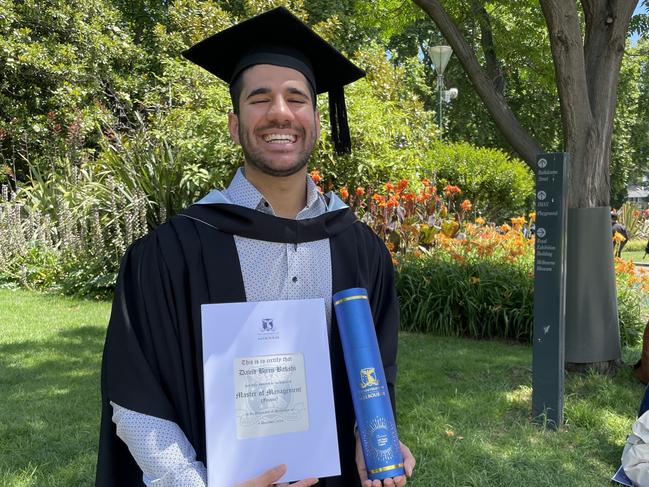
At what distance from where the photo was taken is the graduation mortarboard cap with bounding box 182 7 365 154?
5.58ft

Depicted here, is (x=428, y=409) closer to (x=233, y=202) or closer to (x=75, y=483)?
(x=75, y=483)

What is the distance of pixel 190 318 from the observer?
59.7 inches

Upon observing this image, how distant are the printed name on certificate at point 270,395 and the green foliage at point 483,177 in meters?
11.3

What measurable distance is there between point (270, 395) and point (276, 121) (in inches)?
27.2

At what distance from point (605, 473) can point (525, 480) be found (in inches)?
20.2

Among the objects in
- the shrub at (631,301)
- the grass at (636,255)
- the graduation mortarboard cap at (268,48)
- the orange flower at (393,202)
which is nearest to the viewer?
the graduation mortarboard cap at (268,48)

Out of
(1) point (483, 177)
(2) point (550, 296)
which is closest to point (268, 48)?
(2) point (550, 296)

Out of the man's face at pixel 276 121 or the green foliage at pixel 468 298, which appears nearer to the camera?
the man's face at pixel 276 121

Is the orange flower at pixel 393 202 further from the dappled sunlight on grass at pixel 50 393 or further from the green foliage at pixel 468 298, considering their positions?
the dappled sunlight on grass at pixel 50 393

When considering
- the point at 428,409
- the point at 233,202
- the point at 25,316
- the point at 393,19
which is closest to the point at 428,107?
the point at 393,19

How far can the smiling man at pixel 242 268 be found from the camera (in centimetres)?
143

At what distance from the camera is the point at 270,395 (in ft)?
4.61

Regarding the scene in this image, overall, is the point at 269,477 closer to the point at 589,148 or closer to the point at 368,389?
the point at 368,389

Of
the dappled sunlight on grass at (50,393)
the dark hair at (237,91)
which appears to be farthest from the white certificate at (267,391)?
the dappled sunlight on grass at (50,393)
